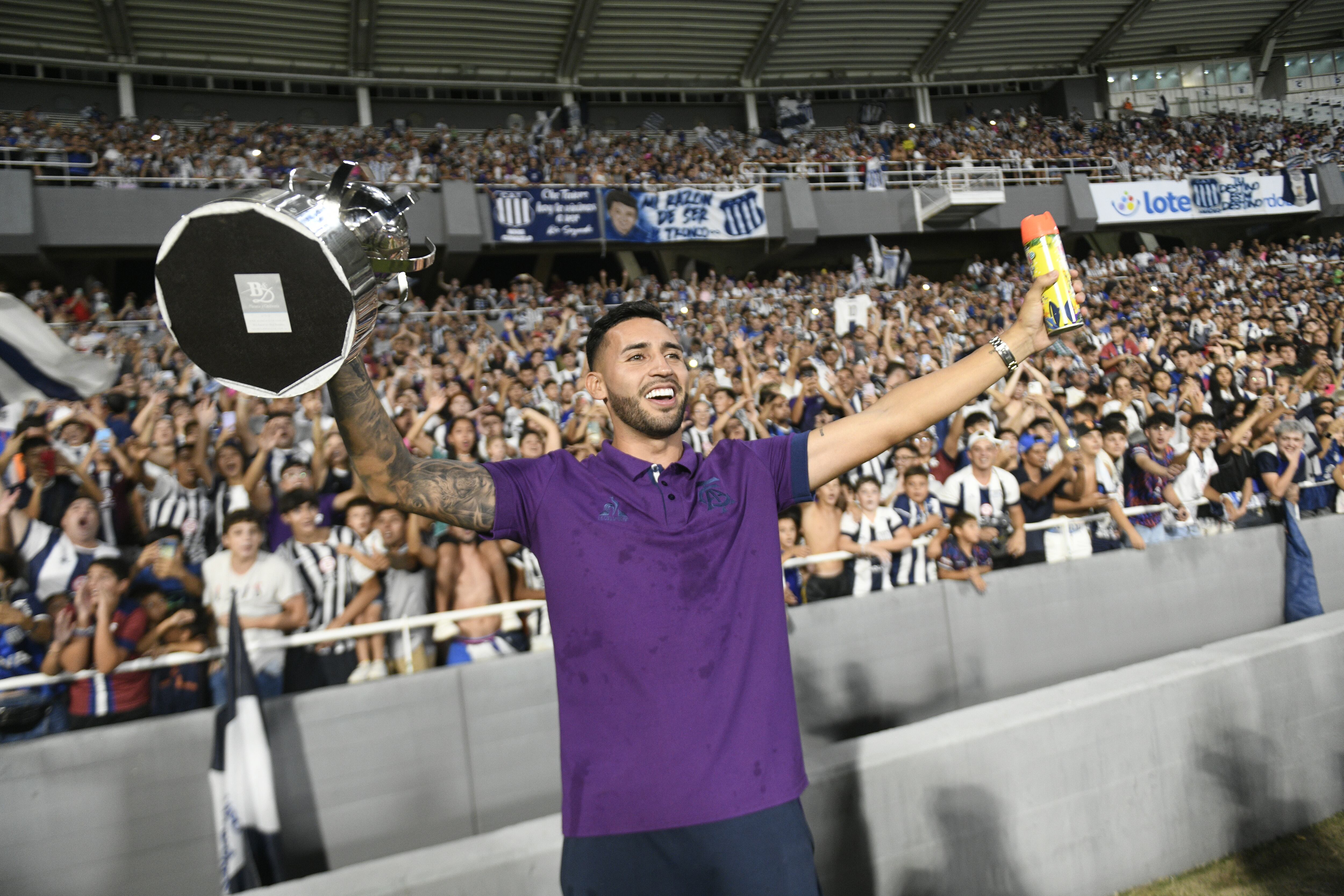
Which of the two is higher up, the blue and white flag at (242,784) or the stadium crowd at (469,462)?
the stadium crowd at (469,462)

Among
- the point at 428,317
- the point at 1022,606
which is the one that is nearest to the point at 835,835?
the point at 1022,606

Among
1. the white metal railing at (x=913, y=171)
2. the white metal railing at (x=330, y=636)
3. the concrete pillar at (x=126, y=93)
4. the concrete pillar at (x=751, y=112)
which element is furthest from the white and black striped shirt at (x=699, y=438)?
the concrete pillar at (x=751, y=112)

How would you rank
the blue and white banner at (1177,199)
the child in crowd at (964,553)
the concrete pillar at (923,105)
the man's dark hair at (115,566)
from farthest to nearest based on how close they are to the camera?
the concrete pillar at (923,105), the blue and white banner at (1177,199), the child in crowd at (964,553), the man's dark hair at (115,566)

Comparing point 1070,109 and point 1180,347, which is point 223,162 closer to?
point 1180,347

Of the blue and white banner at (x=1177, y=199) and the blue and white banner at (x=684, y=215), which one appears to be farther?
the blue and white banner at (x=1177, y=199)

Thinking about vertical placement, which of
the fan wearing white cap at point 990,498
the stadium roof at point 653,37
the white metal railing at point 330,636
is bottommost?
the white metal railing at point 330,636

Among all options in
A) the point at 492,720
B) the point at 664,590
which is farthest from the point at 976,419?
the point at 664,590

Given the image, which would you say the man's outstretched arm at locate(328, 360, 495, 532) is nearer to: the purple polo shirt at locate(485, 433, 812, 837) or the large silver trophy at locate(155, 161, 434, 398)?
the purple polo shirt at locate(485, 433, 812, 837)

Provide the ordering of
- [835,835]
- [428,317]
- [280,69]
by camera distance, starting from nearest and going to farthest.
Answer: [835,835], [428,317], [280,69]

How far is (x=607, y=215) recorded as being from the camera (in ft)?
70.5

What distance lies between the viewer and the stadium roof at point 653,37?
2381 cm

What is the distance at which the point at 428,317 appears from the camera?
16.7m

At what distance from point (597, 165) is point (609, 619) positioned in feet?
75.0

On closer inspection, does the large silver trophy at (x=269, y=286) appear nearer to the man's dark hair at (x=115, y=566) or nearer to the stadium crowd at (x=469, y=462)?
the stadium crowd at (x=469, y=462)
